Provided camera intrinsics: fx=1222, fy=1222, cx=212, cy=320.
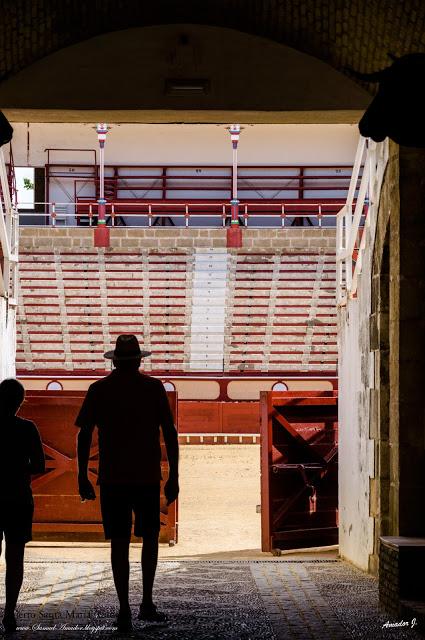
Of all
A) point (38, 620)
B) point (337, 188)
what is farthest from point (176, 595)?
point (337, 188)

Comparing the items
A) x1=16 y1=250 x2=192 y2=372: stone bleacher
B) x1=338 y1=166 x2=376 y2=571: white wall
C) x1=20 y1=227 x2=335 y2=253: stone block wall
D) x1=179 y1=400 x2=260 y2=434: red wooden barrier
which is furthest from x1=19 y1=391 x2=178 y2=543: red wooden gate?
x1=20 y1=227 x2=335 y2=253: stone block wall

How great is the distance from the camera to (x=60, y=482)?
13.3 metres

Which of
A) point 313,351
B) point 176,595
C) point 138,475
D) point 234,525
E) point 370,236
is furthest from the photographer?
point 313,351

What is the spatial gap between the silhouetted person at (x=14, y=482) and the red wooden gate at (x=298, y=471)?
6659 millimetres

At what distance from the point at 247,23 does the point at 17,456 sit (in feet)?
11.5

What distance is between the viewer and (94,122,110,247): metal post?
91.0 feet

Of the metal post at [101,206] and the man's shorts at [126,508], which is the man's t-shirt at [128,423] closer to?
the man's shorts at [126,508]

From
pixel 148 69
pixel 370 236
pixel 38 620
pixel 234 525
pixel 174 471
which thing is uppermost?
pixel 148 69

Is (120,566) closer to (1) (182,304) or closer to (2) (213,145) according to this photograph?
(1) (182,304)

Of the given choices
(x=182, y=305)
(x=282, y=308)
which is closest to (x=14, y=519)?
(x=182, y=305)

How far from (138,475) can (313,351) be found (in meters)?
22.5

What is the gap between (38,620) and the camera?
6.75 metres

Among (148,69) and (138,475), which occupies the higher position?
(148,69)

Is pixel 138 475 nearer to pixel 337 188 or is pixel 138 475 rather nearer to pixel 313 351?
pixel 313 351
